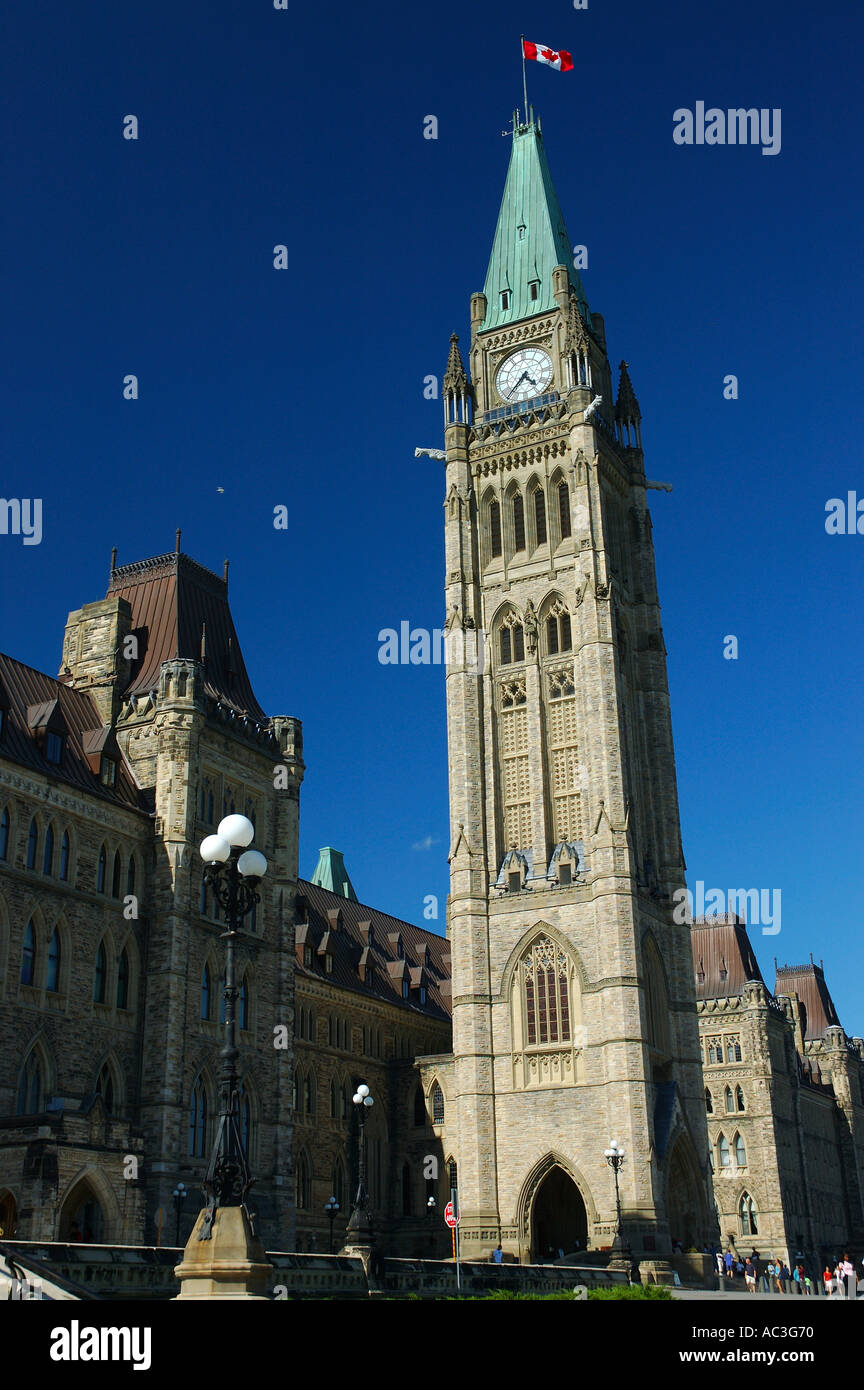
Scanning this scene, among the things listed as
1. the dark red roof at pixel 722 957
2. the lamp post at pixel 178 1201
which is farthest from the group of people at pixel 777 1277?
the lamp post at pixel 178 1201

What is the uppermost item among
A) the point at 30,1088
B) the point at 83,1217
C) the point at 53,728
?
the point at 53,728

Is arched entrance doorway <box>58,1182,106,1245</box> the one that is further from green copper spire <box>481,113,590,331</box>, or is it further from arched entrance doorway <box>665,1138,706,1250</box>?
green copper spire <box>481,113,590,331</box>

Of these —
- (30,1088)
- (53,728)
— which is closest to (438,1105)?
(30,1088)

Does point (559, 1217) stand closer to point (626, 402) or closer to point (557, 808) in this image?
point (557, 808)

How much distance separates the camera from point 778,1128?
255 feet

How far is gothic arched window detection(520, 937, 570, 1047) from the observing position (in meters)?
57.1

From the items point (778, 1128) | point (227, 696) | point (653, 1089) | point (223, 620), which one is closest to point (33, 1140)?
point (227, 696)

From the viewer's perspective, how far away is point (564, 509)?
65.9 metres

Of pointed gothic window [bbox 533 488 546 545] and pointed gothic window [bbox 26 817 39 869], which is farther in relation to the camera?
pointed gothic window [bbox 533 488 546 545]

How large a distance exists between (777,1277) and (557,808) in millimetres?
21914

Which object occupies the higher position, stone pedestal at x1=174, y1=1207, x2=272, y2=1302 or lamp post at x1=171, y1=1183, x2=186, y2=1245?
lamp post at x1=171, y1=1183, x2=186, y2=1245

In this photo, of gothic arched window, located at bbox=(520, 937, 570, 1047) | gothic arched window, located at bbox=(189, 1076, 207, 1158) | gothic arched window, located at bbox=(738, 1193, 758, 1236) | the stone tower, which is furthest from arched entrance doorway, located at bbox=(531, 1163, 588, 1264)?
gothic arched window, located at bbox=(189, 1076, 207, 1158)

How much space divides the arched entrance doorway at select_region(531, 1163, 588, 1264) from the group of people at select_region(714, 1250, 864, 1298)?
5972 mm
